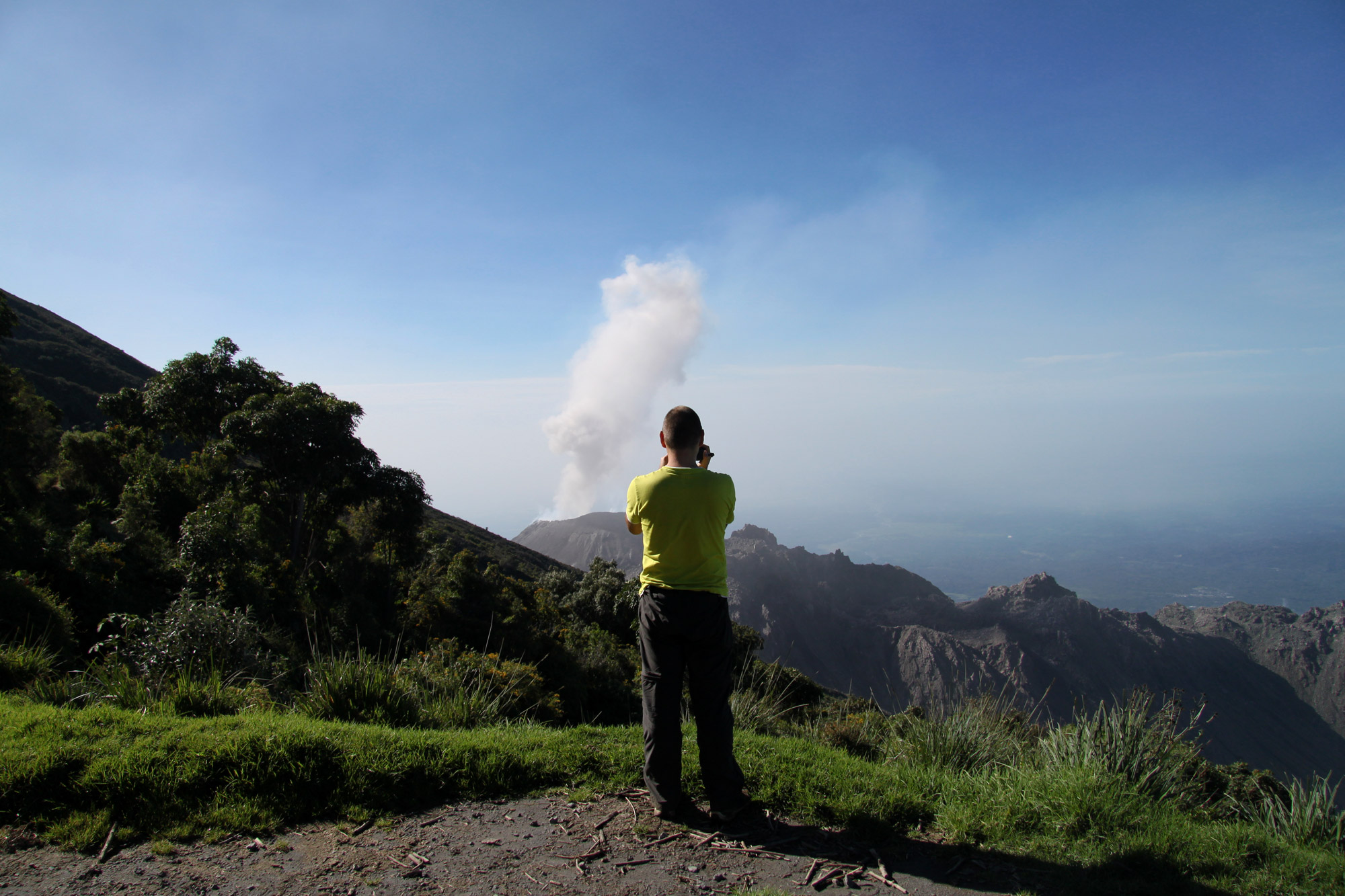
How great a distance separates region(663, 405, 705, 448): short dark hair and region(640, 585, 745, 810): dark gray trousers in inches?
35.1

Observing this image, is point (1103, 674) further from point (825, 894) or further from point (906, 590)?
point (825, 894)

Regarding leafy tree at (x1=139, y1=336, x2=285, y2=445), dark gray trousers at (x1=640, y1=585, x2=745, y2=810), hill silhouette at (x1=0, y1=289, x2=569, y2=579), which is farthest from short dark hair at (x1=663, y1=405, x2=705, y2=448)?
hill silhouette at (x1=0, y1=289, x2=569, y2=579)

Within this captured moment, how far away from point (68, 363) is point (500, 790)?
66587 millimetres

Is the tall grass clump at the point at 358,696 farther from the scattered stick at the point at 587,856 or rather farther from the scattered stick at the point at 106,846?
the scattered stick at the point at 587,856

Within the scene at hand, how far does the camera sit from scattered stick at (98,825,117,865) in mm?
3035

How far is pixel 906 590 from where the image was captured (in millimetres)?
139000

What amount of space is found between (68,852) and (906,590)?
5878 inches

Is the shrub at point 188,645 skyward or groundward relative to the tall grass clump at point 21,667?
skyward

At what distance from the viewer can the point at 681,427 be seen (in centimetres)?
391

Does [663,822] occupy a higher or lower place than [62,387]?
lower

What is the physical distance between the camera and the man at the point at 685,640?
3637mm

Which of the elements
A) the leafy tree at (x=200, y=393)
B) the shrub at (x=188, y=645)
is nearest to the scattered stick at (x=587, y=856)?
the shrub at (x=188, y=645)

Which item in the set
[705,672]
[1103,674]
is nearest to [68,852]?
[705,672]

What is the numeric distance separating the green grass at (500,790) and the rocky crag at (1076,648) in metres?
89.4
